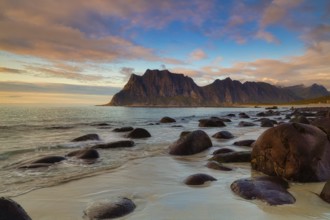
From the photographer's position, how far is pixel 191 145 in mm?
13461

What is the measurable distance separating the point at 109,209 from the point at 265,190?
3454 mm

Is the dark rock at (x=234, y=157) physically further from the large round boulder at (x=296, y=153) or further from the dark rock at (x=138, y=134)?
the dark rock at (x=138, y=134)

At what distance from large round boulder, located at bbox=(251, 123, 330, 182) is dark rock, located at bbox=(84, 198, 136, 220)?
4.60 m

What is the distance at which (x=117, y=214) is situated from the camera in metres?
5.68

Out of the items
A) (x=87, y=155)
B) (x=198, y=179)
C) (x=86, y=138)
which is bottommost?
A: (x=86, y=138)

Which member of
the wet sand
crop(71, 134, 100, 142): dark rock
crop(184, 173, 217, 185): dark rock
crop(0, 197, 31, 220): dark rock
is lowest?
crop(71, 134, 100, 142): dark rock

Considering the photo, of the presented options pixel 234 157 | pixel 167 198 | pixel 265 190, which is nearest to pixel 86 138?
pixel 234 157

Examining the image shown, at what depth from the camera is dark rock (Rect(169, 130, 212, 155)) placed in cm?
1322

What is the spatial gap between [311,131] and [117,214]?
611cm

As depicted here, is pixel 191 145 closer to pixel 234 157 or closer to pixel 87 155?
pixel 234 157

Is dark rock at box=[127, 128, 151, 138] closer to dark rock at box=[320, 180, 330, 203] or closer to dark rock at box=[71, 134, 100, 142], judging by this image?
dark rock at box=[71, 134, 100, 142]

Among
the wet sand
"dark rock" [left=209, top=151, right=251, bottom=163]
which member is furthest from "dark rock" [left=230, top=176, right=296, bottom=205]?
"dark rock" [left=209, top=151, right=251, bottom=163]

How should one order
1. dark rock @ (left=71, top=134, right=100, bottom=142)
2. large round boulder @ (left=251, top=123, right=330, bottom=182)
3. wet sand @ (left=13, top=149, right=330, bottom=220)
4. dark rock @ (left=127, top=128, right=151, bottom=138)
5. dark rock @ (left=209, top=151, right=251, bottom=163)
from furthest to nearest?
dark rock @ (left=127, top=128, right=151, bottom=138) → dark rock @ (left=71, top=134, right=100, bottom=142) → dark rock @ (left=209, top=151, right=251, bottom=163) → large round boulder @ (left=251, top=123, right=330, bottom=182) → wet sand @ (left=13, top=149, right=330, bottom=220)

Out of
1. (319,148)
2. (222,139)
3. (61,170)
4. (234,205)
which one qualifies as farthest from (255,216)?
(222,139)
